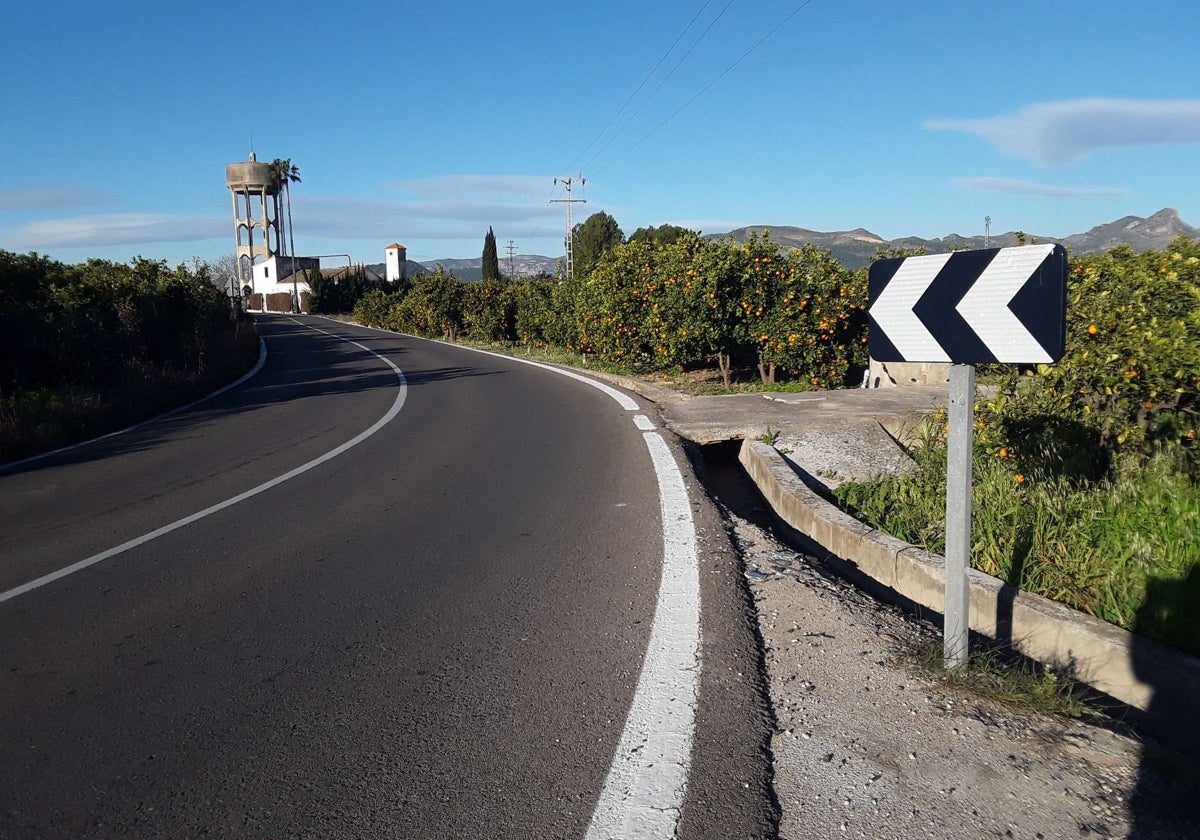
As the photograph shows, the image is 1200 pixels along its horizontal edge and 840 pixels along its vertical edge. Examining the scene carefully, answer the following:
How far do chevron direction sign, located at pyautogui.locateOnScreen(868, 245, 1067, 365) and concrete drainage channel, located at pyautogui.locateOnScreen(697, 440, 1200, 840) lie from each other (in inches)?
52.8

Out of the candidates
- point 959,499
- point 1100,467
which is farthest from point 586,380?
point 959,499

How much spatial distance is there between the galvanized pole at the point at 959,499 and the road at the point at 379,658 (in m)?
0.89

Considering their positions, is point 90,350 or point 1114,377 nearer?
point 1114,377

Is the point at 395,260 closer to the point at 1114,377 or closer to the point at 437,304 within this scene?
the point at 437,304

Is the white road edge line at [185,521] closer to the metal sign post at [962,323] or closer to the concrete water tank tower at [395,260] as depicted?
the metal sign post at [962,323]

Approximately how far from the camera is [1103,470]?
257 inches

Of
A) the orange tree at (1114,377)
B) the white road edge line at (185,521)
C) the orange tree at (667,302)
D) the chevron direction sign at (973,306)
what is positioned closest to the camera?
the chevron direction sign at (973,306)

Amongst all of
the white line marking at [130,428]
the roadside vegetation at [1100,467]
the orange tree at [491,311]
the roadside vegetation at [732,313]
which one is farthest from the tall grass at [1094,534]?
the orange tree at [491,311]

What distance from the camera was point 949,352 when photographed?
3.61 meters

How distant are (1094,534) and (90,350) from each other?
15386mm

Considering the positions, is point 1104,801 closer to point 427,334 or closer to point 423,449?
point 423,449

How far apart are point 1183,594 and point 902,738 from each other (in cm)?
193

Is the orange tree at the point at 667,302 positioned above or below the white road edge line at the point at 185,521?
above

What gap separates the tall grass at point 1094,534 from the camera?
14.2 feet
